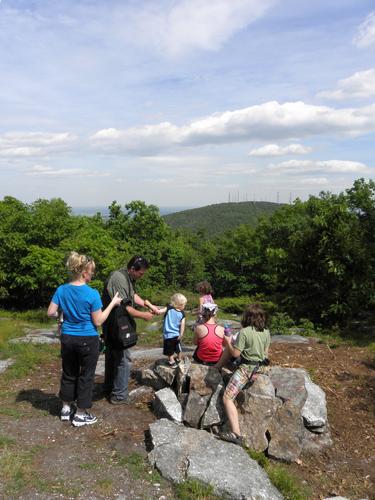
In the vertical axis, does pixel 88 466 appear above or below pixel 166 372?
below

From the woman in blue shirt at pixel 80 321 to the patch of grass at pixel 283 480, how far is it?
2180 mm

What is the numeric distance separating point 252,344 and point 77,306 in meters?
Result: 2.27

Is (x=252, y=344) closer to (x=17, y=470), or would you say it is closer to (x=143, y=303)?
(x=143, y=303)

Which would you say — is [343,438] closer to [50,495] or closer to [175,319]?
[175,319]

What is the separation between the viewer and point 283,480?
4551 mm

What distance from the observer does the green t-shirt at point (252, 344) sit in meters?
5.57

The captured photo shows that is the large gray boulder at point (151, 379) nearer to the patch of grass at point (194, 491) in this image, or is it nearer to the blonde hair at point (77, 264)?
the patch of grass at point (194, 491)

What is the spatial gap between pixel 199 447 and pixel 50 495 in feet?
5.40

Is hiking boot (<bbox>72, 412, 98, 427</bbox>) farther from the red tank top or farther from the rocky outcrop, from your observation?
the red tank top

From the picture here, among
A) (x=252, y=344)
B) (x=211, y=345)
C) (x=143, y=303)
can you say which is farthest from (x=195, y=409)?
(x=143, y=303)

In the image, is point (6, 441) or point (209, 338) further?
point (209, 338)

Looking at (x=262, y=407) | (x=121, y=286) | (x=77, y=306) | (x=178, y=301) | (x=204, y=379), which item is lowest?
(x=262, y=407)

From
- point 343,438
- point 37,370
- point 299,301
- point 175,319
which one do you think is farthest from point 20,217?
point 343,438

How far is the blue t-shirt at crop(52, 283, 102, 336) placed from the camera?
5.15 meters
